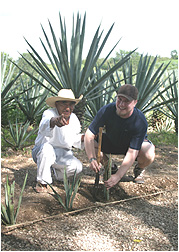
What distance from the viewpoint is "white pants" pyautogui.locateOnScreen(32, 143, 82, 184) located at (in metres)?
2.75

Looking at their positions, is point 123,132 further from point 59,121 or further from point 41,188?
point 41,188

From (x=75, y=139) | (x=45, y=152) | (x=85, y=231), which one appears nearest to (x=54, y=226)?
(x=85, y=231)

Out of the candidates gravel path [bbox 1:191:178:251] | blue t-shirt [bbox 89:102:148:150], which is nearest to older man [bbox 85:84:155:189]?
blue t-shirt [bbox 89:102:148:150]

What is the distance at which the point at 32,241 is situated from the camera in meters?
2.00

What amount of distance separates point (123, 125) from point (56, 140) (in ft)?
2.25

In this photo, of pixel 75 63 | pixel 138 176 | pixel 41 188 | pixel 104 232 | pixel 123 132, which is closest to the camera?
pixel 104 232

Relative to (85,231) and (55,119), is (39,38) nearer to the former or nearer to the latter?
(55,119)

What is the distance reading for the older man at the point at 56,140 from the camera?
2756mm

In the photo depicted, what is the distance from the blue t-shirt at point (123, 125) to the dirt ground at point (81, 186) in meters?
0.52

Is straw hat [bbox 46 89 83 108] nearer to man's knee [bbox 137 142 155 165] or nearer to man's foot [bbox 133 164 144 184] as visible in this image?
man's knee [bbox 137 142 155 165]

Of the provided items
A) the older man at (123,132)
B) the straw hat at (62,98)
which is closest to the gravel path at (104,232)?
the older man at (123,132)

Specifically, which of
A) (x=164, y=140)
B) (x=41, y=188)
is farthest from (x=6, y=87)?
(x=164, y=140)

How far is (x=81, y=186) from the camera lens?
303cm

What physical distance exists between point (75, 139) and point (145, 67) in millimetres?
2263
